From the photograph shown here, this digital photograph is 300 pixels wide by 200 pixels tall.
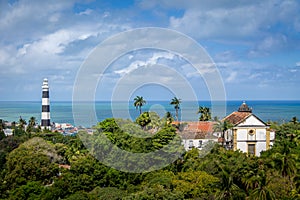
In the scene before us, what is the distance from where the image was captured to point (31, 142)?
2922 centimetres

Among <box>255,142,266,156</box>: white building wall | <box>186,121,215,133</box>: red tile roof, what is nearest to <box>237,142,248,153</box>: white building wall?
<box>255,142,266,156</box>: white building wall

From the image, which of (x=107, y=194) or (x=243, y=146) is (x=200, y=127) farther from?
(x=107, y=194)

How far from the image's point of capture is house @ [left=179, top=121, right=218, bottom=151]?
34.9m

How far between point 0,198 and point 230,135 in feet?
65.6

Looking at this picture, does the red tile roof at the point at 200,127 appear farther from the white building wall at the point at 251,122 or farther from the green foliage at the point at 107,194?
the green foliage at the point at 107,194

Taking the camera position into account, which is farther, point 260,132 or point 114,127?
point 260,132

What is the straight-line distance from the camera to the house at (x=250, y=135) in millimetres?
34469

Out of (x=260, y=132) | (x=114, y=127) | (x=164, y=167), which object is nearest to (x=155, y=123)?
(x=114, y=127)

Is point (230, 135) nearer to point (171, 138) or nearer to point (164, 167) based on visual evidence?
point (171, 138)

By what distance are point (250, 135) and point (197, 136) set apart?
4523 millimetres

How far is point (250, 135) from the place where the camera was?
34562 mm

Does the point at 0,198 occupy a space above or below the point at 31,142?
below

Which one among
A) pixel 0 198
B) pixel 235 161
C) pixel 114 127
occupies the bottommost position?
pixel 0 198

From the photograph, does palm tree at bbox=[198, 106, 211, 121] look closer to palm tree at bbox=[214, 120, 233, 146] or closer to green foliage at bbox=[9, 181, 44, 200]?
palm tree at bbox=[214, 120, 233, 146]
